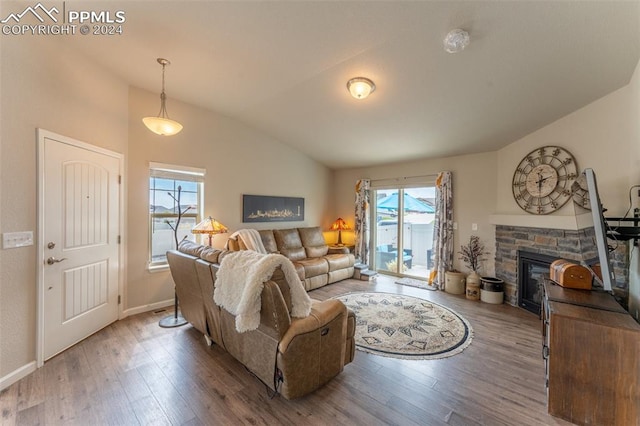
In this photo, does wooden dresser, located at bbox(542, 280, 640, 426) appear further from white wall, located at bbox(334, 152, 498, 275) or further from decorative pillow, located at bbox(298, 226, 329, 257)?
decorative pillow, located at bbox(298, 226, 329, 257)

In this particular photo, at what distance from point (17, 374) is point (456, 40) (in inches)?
182

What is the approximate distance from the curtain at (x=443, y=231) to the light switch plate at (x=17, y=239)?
5449mm

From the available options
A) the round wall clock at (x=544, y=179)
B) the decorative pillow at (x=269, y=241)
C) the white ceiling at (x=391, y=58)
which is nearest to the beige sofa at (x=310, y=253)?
the decorative pillow at (x=269, y=241)

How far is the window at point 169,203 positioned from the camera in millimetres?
3629

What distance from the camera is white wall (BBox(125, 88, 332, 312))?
3398 mm

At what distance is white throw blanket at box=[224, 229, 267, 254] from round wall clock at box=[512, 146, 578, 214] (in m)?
4.16

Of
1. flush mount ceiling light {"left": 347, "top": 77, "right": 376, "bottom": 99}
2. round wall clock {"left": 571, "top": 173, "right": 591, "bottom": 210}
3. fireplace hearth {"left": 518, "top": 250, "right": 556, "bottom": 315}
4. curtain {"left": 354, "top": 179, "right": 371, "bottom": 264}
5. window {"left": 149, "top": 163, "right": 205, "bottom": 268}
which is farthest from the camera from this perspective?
curtain {"left": 354, "top": 179, "right": 371, "bottom": 264}

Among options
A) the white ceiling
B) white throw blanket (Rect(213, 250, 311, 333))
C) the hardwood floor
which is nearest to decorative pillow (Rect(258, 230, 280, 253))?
the hardwood floor

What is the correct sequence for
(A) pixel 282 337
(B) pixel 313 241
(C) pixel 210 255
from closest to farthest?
1. (A) pixel 282 337
2. (C) pixel 210 255
3. (B) pixel 313 241

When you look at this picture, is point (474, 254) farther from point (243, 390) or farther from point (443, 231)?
point (243, 390)

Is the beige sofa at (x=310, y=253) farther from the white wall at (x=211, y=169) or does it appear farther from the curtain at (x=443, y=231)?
the curtain at (x=443, y=231)

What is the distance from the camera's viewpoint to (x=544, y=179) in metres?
3.49

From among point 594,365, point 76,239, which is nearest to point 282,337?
point 594,365

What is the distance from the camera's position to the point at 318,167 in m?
6.13
